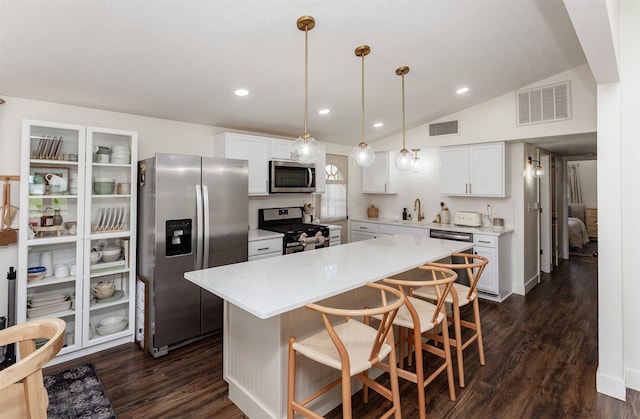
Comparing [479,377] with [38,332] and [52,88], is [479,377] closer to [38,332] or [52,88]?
[38,332]

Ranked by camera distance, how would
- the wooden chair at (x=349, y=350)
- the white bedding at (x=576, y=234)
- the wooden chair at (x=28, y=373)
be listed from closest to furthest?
the wooden chair at (x=28, y=373)
the wooden chair at (x=349, y=350)
the white bedding at (x=576, y=234)

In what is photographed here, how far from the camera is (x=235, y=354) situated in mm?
2158

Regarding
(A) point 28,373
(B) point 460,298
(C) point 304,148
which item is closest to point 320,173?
(C) point 304,148

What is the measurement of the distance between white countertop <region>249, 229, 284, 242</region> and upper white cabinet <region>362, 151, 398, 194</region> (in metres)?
2.33

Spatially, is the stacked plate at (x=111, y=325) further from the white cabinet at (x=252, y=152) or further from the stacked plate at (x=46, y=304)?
the white cabinet at (x=252, y=152)

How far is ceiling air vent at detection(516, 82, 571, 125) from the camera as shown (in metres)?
3.76

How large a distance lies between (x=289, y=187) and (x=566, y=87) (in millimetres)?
3470

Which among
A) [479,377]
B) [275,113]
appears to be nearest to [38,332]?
[479,377]

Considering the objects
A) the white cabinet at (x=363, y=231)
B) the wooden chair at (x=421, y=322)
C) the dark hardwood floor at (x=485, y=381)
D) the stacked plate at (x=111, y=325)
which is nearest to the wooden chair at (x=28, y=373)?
the dark hardwood floor at (x=485, y=381)

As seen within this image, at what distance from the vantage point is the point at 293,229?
4.24 meters

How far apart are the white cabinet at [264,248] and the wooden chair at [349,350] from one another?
1.93 metres

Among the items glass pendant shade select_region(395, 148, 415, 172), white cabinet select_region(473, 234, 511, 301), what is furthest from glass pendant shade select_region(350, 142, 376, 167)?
white cabinet select_region(473, 234, 511, 301)

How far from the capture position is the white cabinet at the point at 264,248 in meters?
3.65

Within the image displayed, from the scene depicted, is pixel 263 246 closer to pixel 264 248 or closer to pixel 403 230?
pixel 264 248
